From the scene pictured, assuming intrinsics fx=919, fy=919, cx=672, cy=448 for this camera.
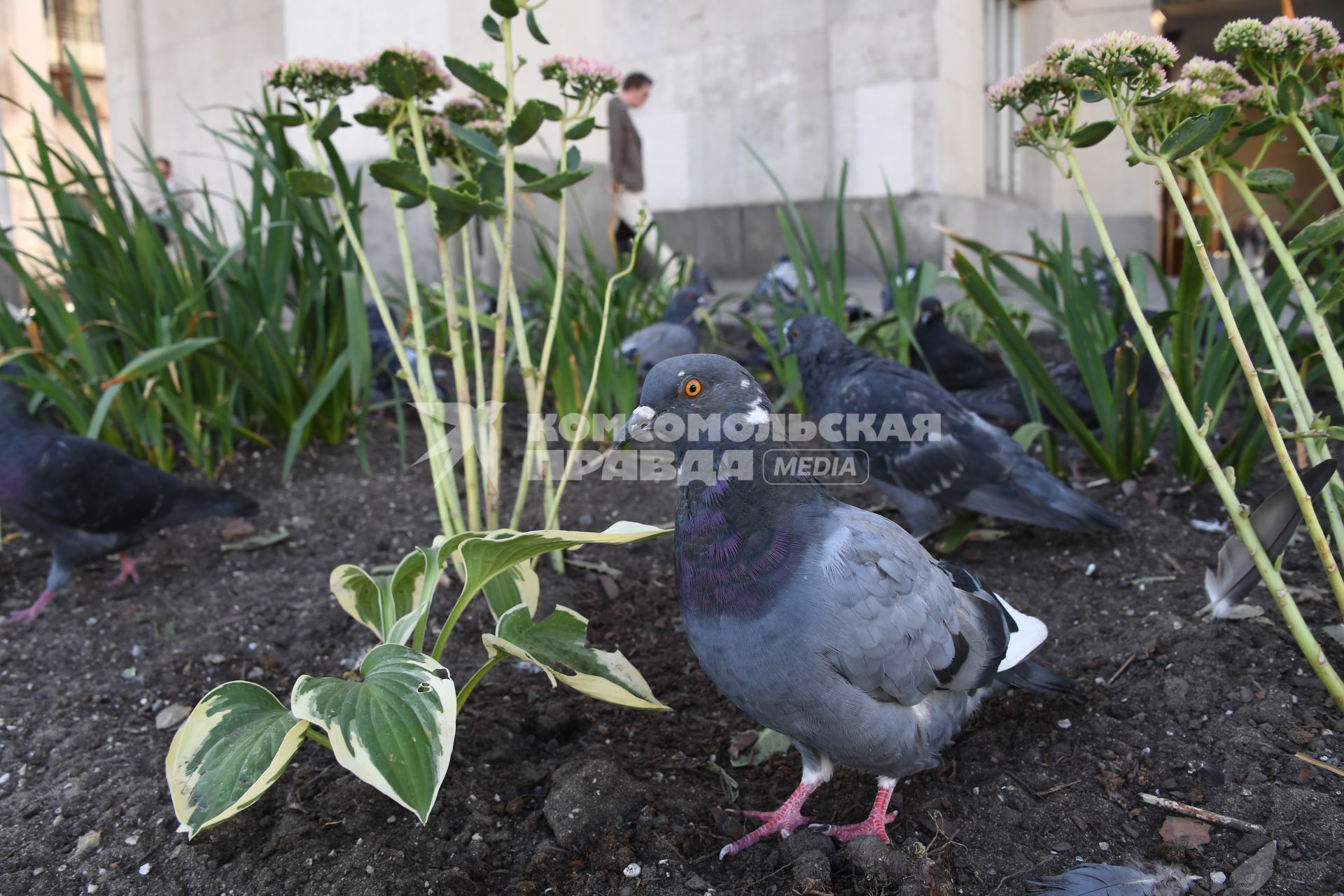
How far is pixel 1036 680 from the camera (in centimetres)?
179

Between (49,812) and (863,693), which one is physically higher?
(863,693)

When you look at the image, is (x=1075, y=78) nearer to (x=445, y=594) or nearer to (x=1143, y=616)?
(x=1143, y=616)

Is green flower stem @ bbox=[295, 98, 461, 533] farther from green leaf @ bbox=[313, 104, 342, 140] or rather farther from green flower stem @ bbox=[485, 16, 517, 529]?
green flower stem @ bbox=[485, 16, 517, 529]

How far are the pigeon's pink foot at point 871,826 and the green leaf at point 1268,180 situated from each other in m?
1.35

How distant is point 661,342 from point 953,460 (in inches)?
94.3

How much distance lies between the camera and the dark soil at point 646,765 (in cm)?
148

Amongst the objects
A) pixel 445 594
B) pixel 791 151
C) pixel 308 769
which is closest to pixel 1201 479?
pixel 445 594

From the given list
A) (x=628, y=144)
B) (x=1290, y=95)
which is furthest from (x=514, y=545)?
(x=628, y=144)

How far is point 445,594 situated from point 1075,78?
182cm

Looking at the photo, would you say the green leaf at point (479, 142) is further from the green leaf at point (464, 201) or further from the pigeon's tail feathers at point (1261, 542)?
the pigeon's tail feathers at point (1261, 542)

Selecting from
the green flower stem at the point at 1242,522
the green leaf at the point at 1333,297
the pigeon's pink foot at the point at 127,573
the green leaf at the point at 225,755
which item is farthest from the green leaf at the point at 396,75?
the green leaf at the point at 1333,297

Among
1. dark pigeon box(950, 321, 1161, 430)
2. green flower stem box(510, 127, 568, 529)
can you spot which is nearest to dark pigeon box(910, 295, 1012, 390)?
dark pigeon box(950, 321, 1161, 430)

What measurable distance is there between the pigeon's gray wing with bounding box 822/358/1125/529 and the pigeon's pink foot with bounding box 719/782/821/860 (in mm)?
1207

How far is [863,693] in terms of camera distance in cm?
154
